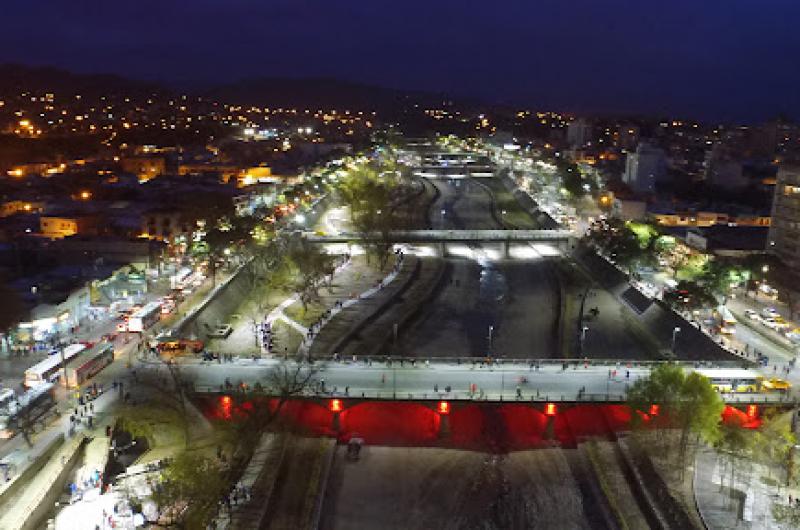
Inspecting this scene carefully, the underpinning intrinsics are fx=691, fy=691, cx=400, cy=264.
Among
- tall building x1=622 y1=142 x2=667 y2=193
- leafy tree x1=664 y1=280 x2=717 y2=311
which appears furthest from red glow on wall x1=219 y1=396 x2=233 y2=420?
tall building x1=622 y1=142 x2=667 y2=193

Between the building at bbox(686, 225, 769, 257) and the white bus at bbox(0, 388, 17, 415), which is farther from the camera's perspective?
the building at bbox(686, 225, 769, 257)

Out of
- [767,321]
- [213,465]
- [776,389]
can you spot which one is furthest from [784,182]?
[213,465]

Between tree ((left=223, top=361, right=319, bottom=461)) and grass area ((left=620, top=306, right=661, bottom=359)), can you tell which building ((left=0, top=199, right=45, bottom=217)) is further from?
grass area ((left=620, top=306, right=661, bottom=359))

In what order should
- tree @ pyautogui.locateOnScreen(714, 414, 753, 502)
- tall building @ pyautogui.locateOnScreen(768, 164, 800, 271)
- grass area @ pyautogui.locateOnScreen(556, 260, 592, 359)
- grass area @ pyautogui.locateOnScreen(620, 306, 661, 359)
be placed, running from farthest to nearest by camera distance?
tall building @ pyautogui.locateOnScreen(768, 164, 800, 271) → grass area @ pyautogui.locateOnScreen(556, 260, 592, 359) → grass area @ pyautogui.locateOnScreen(620, 306, 661, 359) → tree @ pyautogui.locateOnScreen(714, 414, 753, 502)

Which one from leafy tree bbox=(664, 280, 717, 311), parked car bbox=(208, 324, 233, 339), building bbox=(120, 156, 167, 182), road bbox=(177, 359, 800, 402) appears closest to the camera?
road bbox=(177, 359, 800, 402)

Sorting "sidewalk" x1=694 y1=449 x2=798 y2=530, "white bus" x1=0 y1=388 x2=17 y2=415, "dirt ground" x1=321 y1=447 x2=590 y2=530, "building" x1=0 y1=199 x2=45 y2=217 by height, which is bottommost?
"dirt ground" x1=321 y1=447 x2=590 y2=530

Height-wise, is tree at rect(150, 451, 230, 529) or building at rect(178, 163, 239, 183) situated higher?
building at rect(178, 163, 239, 183)
